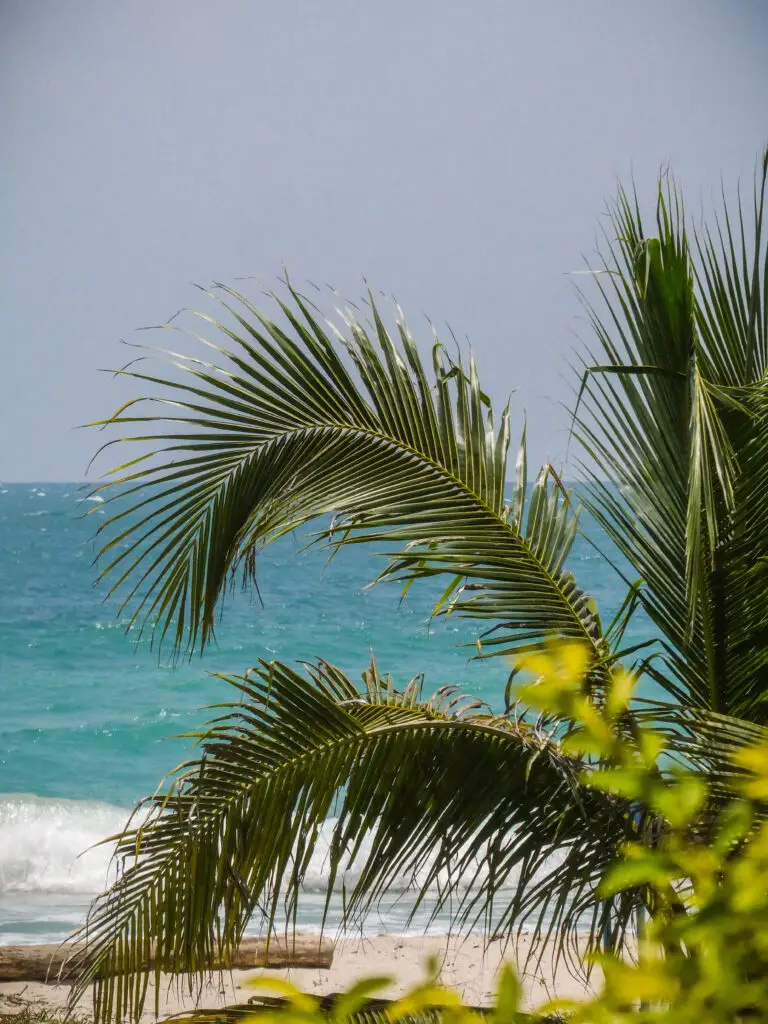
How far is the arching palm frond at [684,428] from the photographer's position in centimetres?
223

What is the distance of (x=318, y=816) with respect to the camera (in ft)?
7.04

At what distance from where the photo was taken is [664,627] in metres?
2.48

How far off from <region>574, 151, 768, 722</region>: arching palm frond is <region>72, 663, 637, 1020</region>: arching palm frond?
1.46ft

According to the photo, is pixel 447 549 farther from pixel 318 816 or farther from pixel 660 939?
pixel 660 939

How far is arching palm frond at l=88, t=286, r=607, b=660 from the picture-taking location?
91.9 inches

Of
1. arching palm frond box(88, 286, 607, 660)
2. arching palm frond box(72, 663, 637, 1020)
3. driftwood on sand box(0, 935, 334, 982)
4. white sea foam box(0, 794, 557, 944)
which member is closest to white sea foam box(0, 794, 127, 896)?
white sea foam box(0, 794, 557, 944)

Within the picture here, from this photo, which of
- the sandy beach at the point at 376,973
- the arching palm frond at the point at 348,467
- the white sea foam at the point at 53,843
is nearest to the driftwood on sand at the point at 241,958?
the sandy beach at the point at 376,973

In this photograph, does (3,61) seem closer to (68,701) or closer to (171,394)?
(68,701)

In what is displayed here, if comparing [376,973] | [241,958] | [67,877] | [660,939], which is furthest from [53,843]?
[660,939]

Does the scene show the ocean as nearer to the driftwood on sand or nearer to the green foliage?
the driftwood on sand

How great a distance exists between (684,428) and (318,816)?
130cm

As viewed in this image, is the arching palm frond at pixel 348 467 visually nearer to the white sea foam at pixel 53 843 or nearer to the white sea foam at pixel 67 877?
the white sea foam at pixel 67 877

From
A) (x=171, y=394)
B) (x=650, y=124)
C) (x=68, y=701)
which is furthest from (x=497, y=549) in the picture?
(x=650, y=124)

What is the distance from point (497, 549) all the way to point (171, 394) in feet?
3.24
